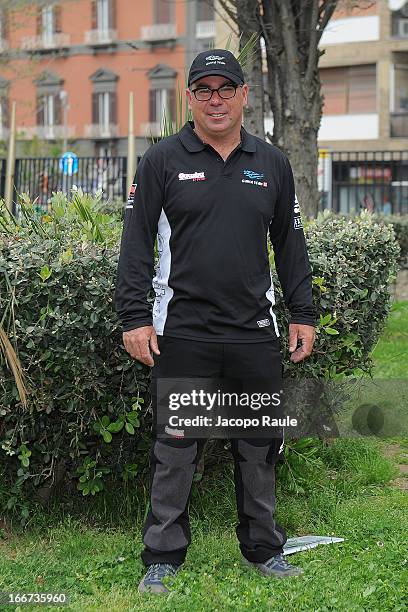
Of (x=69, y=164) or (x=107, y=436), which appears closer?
(x=107, y=436)

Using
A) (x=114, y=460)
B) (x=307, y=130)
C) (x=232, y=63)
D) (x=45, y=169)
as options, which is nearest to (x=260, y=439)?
(x=114, y=460)

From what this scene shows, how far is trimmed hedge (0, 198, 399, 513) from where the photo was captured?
4648 millimetres

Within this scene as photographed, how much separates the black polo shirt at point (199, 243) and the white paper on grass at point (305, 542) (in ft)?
3.41

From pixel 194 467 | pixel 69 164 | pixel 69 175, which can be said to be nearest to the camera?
pixel 194 467

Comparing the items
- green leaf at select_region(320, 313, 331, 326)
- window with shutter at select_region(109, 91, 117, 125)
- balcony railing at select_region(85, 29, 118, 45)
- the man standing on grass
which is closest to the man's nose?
the man standing on grass

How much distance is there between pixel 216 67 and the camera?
168 inches

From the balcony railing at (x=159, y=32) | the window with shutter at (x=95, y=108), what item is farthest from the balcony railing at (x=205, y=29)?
the window with shutter at (x=95, y=108)

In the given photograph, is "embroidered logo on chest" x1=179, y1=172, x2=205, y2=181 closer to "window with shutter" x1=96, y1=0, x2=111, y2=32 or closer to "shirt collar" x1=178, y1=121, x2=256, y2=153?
"shirt collar" x1=178, y1=121, x2=256, y2=153

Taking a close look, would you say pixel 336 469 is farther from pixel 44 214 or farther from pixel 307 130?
pixel 307 130

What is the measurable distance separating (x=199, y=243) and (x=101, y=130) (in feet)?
146

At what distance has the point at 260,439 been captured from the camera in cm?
442

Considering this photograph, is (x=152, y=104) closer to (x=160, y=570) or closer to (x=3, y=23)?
(x=3, y=23)

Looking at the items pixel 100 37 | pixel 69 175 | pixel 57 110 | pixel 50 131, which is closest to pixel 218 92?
pixel 69 175

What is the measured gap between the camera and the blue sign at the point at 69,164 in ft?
63.0
